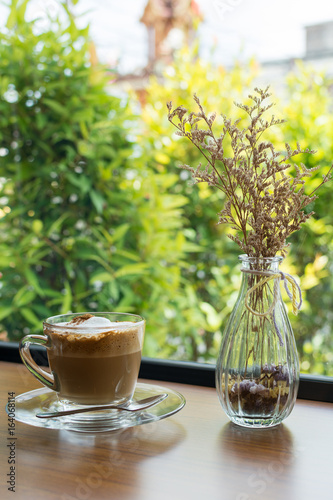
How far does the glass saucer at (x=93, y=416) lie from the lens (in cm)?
66

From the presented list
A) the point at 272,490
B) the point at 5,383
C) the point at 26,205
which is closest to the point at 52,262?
the point at 26,205

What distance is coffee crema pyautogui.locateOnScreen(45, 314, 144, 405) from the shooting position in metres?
0.67

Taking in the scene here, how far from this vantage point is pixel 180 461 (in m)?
0.59

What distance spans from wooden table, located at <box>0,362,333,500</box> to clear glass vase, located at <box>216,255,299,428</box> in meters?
0.03

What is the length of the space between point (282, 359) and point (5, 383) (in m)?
0.49

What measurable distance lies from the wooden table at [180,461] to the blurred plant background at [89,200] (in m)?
0.65

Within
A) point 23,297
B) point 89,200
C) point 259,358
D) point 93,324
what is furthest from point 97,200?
point 259,358

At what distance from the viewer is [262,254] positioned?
671 mm

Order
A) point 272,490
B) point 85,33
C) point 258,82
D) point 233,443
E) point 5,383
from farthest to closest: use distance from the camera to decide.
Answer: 1. point 258,82
2. point 85,33
3. point 5,383
4. point 233,443
5. point 272,490

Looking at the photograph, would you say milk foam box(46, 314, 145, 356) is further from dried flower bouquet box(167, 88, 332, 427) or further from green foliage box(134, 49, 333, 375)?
green foliage box(134, 49, 333, 375)

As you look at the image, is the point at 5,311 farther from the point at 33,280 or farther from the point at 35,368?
the point at 35,368

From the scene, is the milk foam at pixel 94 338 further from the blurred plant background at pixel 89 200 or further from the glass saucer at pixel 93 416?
→ the blurred plant background at pixel 89 200

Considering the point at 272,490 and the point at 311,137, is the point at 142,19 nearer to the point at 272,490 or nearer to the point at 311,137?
the point at 311,137

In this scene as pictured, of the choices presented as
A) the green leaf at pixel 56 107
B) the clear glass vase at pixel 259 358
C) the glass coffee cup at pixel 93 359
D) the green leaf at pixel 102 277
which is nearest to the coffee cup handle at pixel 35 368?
the glass coffee cup at pixel 93 359
